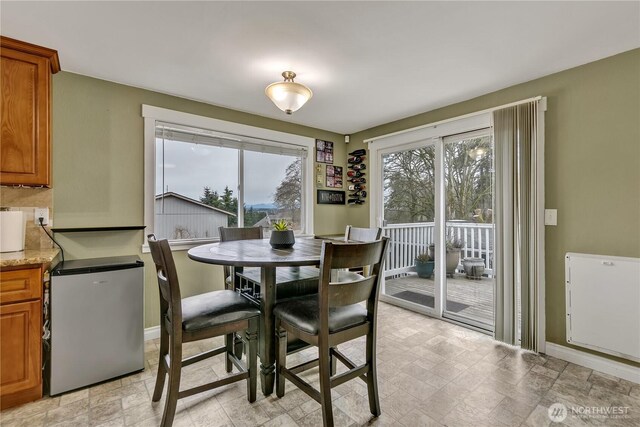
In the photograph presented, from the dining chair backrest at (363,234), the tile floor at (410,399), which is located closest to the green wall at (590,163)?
the tile floor at (410,399)

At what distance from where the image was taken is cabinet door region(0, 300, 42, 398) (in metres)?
1.78

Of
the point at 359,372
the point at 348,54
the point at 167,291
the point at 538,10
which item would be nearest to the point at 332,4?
the point at 348,54

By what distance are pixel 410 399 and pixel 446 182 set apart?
2.34m

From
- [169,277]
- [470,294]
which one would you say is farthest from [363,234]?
[470,294]

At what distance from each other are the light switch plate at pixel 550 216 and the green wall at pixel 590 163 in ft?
0.10

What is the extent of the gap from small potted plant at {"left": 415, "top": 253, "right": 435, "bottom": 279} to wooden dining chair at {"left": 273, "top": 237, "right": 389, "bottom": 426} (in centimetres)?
220

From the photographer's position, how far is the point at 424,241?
369cm

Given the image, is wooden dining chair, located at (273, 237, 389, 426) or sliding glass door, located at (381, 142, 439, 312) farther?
sliding glass door, located at (381, 142, 439, 312)

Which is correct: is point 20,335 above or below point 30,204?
below

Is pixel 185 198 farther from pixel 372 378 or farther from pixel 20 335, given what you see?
pixel 372 378

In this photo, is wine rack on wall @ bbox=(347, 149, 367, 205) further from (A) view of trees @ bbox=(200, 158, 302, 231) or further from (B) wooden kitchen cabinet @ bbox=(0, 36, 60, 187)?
(B) wooden kitchen cabinet @ bbox=(0, 36, 60, 187)

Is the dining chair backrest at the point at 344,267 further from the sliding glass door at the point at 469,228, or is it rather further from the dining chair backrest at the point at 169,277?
the sliding glass door at the point at 469,228

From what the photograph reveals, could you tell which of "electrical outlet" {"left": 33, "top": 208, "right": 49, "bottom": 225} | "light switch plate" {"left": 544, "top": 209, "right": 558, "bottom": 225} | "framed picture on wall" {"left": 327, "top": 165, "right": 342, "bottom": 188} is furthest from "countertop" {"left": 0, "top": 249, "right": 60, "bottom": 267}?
"light switch plate" {"left": 544, "top": 209, "right": 558, "bottom": 225}

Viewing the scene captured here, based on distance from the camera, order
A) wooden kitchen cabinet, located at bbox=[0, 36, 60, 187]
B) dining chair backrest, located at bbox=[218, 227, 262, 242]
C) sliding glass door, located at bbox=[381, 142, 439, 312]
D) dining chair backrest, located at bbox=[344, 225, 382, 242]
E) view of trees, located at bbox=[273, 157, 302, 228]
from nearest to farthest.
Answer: wooden kitchen cabinet, located at bbox=[0, 36, 60, 187], dining chair backrest, located at bbox=[344, 225, 382, 242], dining chair backrest, located at bbox=[218, 227, 262, 242], sliding glass door, located at bbox=[381, 142, 439, 312], view of trees, located at bbox=[273, 157, 302, 228]
